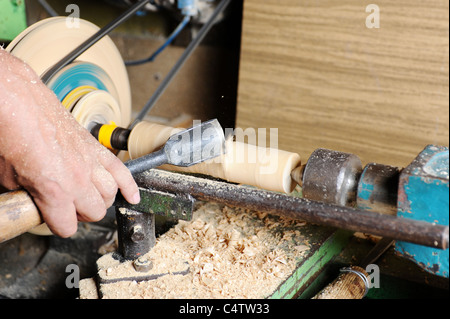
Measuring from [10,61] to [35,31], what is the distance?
355mm

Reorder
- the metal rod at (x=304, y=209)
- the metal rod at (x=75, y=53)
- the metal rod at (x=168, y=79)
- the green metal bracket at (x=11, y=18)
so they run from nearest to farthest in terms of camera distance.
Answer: the metal rod at (x=304, y=209) < the metal rod at (x=75, y=53) < the green metal bracket at (x=11, y=18) < the metal rod at (x=168, y=79)

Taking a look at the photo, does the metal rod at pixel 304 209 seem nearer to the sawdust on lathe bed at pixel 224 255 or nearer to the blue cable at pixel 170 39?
the sawdust on lathe bed at pixel 224 255

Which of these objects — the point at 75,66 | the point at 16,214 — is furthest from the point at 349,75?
the point at 16,214

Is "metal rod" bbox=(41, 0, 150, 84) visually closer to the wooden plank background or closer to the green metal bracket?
the green metal bracket

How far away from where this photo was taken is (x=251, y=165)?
Answer: 3.04 feet

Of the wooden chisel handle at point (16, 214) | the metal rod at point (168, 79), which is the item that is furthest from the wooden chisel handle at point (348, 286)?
the metal rod at point (168, 79)

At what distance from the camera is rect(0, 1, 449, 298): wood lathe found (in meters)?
0.72

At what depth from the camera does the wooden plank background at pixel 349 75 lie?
1.54 metres

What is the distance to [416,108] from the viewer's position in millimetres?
1604

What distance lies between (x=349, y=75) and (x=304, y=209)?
3.43ft

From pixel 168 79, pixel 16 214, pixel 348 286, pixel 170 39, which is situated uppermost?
pixel 170 39

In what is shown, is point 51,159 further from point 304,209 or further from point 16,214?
point 304,209

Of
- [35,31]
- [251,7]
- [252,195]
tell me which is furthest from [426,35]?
[35,31]
